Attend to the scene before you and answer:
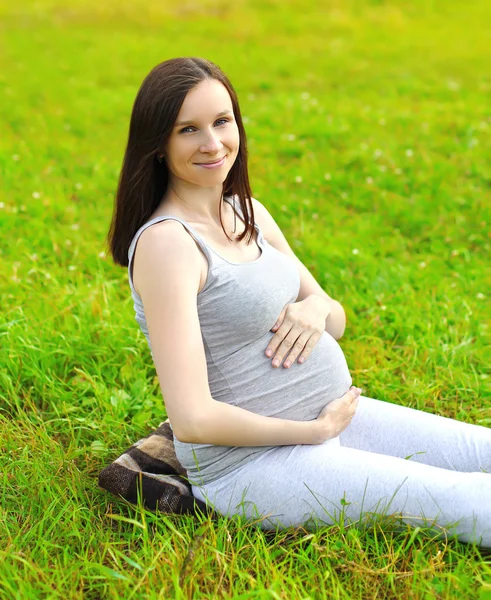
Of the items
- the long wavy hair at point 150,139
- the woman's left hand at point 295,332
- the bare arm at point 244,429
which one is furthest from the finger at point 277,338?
the long wavy hair at point 150,139

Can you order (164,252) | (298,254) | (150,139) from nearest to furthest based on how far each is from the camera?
1. (164,252)
2. (150,139)
3. (298,254)

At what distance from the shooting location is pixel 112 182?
5652mm


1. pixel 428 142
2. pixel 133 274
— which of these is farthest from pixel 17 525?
pixel 428 142

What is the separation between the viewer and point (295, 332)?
94.2 inches

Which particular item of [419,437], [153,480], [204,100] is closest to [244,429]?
[153,480]

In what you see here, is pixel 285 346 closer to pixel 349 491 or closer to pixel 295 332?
pixel 295 332

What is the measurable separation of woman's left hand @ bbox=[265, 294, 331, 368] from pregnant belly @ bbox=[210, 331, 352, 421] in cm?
3

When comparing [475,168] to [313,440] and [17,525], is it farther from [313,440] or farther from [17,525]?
[17,525]

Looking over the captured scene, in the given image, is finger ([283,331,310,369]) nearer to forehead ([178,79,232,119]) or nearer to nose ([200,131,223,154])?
nose ([200,131,223,154])

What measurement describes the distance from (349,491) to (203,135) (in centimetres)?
120

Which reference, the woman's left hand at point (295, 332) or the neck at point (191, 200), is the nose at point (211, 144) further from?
the woman's left hand at point (295, 332)

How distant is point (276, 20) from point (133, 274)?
33.3 ft

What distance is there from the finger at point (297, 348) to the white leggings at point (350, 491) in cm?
28

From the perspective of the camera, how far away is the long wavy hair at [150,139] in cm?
220
